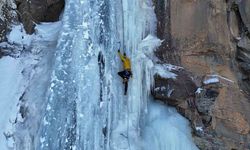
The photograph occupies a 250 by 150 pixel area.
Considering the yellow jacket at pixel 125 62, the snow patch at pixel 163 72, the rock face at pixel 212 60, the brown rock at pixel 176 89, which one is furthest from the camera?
the snow patch at pixel 163 72

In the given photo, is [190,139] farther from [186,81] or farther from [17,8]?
[17,8]

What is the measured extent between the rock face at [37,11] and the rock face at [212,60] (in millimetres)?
2088

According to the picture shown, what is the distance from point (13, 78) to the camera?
A: 918 centimetres

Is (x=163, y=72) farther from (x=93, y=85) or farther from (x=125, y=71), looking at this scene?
(x=93, y=85)

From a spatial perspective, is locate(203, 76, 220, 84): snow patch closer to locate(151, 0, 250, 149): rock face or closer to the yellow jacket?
locate(151, 0, 250, 149): rock face

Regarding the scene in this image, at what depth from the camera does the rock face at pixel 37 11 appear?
992 cm

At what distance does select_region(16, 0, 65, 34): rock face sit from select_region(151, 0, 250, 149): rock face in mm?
2088

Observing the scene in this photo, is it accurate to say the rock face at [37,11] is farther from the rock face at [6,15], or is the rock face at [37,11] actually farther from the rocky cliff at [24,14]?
the rock face at [6,15]

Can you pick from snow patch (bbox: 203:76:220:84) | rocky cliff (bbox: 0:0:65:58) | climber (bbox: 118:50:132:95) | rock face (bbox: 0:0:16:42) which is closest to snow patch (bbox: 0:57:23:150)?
rocky cliff (bbox: 0:0:65:58)

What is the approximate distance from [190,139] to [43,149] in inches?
121

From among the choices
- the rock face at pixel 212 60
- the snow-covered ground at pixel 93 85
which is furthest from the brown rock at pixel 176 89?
the snow-covered ground at pixel 93 85

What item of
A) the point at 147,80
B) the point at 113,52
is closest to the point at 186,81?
the point at 147,80

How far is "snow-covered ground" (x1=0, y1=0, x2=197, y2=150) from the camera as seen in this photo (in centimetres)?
841

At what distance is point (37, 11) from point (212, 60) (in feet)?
11.9
